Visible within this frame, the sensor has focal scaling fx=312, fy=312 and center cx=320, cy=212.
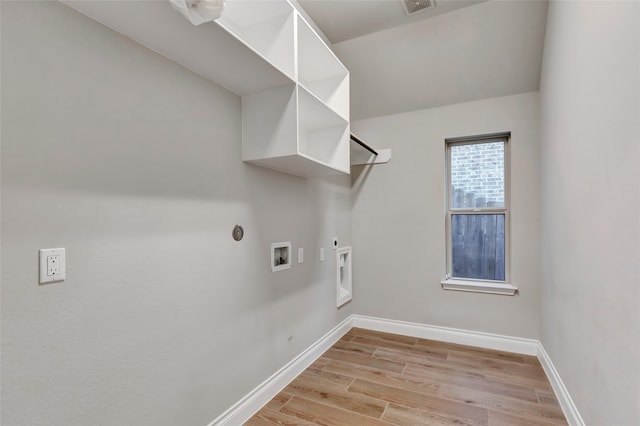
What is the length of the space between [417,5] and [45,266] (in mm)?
2785

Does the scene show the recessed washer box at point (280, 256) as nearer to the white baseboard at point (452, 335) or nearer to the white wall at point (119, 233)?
the white wall at point (119, 233)

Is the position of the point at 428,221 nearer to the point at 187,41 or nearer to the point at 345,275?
the point at 345,275

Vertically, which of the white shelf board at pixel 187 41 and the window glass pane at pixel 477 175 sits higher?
the white shelf board at pixel 187 41

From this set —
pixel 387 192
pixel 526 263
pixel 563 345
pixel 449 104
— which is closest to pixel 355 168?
pixel 387 192

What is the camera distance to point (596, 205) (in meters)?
1.52

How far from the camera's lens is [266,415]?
201 cm

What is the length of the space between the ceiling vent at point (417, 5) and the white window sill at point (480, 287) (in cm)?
250

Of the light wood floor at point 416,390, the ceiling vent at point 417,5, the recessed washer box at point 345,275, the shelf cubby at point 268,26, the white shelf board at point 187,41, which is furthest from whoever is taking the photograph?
the recessed washer box at point 345,275

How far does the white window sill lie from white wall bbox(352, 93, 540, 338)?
6cm

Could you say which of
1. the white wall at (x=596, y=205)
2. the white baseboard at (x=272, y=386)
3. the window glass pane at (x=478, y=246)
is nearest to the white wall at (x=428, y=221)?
the window glass pane at (x=478, y=246)

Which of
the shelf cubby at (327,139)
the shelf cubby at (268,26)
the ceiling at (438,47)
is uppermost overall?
the ceiling at (438,47)

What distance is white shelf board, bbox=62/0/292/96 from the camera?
1.11m

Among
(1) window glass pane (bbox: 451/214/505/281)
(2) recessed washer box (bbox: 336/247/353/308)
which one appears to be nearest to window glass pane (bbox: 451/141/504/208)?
(1) window glass pane (bbox: 451/214/505/281)

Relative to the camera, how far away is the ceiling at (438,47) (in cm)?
242
